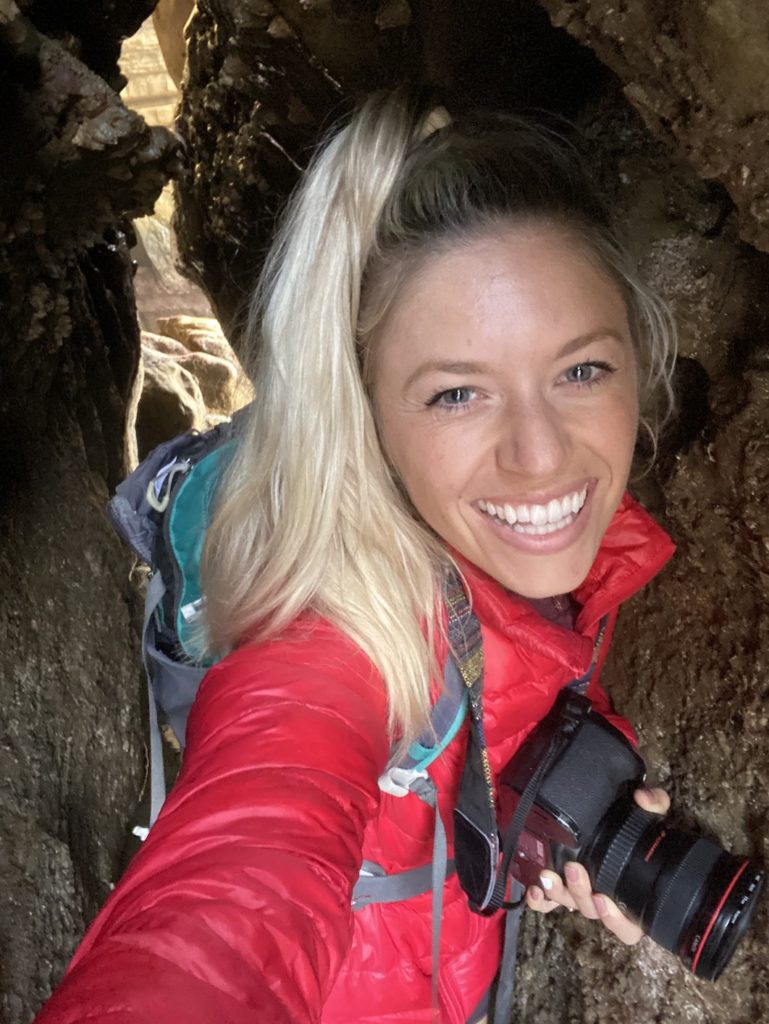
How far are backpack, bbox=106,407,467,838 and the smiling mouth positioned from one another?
25 cm

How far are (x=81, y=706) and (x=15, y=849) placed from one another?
0.53m

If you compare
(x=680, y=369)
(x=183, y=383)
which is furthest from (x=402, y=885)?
(x=183, y=383)

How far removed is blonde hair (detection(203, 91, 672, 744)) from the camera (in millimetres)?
1143

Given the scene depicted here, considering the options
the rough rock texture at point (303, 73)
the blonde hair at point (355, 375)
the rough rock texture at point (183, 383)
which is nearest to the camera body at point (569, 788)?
the blonde hair at point (355, 375)

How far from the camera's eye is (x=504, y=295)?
1059mm

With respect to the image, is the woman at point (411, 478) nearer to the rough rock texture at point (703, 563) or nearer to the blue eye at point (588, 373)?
the blue eye at point (588, 373)

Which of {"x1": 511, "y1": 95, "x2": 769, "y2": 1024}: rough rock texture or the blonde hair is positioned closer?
the blonde hair

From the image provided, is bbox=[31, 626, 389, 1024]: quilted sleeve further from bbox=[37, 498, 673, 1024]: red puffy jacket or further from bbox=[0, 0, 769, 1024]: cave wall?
bbox=[0, 0, 769, 1024]: cave wall

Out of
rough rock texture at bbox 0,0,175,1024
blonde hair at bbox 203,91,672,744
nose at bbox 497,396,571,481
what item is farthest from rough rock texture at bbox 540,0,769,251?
rough rock texture at bbox 0,0,175,1024

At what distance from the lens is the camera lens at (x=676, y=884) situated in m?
1.08

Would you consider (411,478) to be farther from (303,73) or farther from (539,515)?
(303,73)

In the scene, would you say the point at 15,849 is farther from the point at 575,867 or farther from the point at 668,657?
the point at 668,657

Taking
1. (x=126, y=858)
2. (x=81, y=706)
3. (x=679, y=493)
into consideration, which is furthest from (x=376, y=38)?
(x=126, y=858)

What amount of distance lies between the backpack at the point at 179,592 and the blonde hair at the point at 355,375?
54 millimetres
